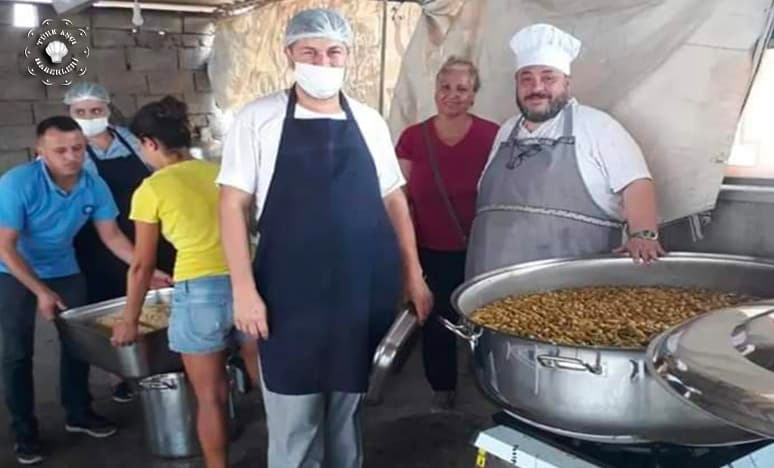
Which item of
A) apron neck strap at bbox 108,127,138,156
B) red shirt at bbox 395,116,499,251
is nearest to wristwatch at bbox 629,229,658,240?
red shirt at bbox 395,116,499,251

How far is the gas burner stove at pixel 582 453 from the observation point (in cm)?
142

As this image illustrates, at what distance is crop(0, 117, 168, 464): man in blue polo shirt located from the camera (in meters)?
2.74

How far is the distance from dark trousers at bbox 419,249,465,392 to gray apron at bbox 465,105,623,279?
2.43 ft

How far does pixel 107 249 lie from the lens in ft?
10.5

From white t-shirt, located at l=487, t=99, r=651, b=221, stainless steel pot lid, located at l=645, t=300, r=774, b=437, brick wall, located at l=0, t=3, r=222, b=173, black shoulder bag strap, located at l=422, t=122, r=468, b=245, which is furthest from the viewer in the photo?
brick wall, located at l=0, t=3, r=222, b=173

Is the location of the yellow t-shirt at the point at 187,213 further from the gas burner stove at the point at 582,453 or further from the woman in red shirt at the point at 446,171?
the gas burner stove at the point at 582,453

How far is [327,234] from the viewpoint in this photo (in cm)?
197

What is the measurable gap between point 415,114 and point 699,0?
158cm

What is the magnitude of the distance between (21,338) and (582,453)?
221 centimetres

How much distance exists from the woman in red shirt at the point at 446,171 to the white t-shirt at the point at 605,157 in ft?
2.56

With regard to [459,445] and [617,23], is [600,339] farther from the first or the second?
[459,445]

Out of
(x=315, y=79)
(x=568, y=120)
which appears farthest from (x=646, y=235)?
(x=315, y=79)

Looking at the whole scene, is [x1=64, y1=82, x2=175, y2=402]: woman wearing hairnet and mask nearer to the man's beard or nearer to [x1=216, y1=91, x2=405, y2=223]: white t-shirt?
[x1=216, y1=91, x2=405, y2=223]: white t-shirt

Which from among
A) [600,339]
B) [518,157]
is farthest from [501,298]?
[518,157]
